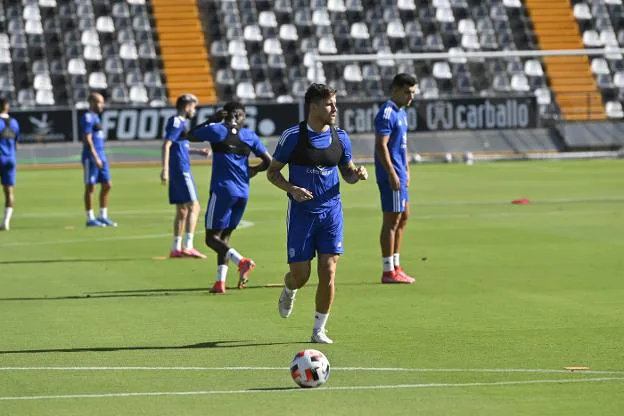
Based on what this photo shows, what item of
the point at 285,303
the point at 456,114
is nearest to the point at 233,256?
the point at 285,303

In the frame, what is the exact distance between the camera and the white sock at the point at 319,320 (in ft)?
37.0

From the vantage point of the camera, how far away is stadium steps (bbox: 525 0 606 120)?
153ft

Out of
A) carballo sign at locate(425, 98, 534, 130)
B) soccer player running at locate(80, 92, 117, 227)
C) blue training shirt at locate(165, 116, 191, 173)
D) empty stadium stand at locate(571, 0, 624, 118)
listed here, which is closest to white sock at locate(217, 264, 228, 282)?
blue training shirt at locate(165, 116, 191, 173)

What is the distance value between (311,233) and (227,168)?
422 cm

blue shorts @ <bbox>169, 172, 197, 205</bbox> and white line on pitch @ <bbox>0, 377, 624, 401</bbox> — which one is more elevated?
blue shorts @ <bbox>169, 172, 197, 205</bbox>

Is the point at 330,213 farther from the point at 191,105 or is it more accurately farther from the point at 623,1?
the point at 623,1

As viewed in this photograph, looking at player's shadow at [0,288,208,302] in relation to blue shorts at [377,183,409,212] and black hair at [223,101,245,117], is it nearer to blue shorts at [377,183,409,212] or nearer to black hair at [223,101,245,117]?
black hair at [223,101,245,117]

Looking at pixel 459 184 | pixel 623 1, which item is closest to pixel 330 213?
pixel 459 184

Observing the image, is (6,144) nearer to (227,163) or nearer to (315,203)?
(227,163)

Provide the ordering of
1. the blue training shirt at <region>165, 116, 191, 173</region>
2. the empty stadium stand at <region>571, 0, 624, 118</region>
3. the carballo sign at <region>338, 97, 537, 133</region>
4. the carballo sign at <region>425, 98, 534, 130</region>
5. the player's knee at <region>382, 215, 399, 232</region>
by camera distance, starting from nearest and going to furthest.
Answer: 1. the player's knee at <region>382, 215, 399, 232</region>
2. the blue training shirt at <region>165, 116, 191, 173</region>
3. the carballo sign at <region>338, 97, 537, 133</region>
4. the carballo sign at <region>425, 98, 534, 130</region>
5. the empty stadium stand at <region>571, 0, 624, 118</region>

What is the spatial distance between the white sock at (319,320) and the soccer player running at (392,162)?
4.11 m

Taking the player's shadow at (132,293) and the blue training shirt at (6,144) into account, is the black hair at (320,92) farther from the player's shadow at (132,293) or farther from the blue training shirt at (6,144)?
the blue training shirt at (6,144)

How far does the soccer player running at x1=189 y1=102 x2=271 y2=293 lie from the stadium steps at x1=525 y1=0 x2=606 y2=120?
103 feet

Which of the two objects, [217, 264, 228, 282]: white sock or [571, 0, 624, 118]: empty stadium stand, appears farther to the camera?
[571, 0, 624, 118]: empty stadium stand
